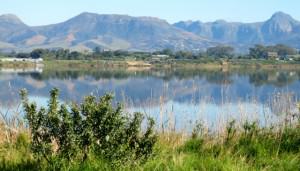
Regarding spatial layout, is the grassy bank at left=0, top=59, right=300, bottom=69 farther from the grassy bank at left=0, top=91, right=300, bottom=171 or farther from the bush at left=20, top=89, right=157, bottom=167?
the bush at left=20, top=89, right=157, bottom=167

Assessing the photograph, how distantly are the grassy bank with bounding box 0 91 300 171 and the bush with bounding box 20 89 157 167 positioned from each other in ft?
0.05

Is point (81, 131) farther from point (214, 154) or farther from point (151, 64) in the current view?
point (151, 64)

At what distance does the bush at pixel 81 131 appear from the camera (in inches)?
260

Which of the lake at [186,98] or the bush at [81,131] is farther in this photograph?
the lake at [186,98]

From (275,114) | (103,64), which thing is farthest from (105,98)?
(103,64)

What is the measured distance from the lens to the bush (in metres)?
6.61

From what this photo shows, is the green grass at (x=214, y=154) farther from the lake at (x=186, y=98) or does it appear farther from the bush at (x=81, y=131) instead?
the lake at (x=186, y=98)

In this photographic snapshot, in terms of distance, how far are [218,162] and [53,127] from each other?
243 cm

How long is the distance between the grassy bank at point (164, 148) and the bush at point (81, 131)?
14mm

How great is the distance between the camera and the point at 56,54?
161250 millimetres

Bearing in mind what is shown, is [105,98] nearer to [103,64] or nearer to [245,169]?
[245,169]

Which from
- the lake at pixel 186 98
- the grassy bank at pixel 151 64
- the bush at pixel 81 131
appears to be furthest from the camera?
the grassy bank at pixel 151 64

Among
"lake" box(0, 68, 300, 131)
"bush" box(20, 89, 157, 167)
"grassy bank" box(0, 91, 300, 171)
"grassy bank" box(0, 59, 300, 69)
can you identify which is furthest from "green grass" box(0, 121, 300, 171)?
"grassy bank" box(0, 59, 300, 69)

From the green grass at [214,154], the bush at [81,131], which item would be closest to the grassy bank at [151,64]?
the green grass at [214,154]
